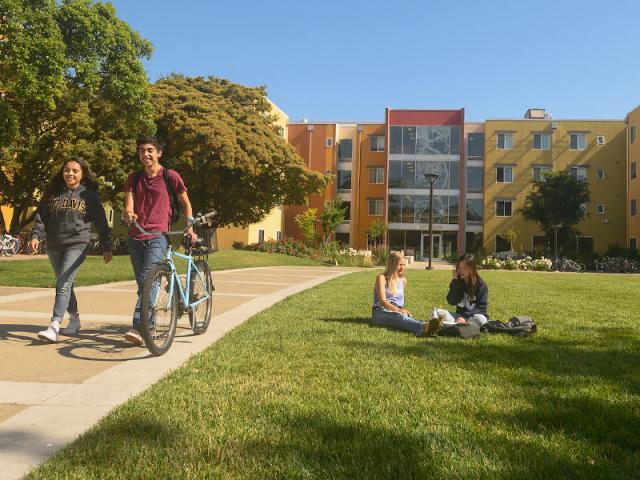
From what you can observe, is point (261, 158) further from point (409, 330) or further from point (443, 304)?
point (409, 330)

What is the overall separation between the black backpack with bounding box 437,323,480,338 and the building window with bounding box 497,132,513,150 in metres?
43.1

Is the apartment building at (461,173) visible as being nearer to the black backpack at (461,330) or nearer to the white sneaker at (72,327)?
the black backpack at (461,330)

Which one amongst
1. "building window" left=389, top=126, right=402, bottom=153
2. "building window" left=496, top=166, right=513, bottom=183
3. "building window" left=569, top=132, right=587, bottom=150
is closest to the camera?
"building window" left=569, top=132, right=587, bottom=150

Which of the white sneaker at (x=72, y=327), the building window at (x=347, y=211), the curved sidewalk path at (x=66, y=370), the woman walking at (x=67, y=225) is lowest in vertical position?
the curved sidewalk path at (x=66, y=370)

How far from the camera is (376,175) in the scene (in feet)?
155

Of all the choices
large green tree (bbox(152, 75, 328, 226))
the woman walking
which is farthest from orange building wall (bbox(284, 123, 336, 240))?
the woman walking

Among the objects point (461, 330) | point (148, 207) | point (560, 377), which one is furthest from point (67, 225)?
point (560, 377)

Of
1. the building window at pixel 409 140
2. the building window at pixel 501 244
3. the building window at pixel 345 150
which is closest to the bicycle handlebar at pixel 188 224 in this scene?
the building window at pixel 409 140

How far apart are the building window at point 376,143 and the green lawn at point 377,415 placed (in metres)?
42.7

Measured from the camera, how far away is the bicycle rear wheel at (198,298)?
5781mm

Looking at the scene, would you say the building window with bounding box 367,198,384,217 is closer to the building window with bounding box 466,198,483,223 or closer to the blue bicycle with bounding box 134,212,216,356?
the building window with bounding box 466,198,483,223

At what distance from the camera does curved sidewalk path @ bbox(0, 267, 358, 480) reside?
278cm

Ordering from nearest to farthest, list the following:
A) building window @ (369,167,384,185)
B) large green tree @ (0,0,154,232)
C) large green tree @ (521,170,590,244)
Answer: large green tree @ (0,0,154,232) < large green tree @ (521,170,590,244) < building window @ (369,167,384,185)

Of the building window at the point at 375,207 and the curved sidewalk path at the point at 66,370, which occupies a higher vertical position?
the building window at the point at 375,207
